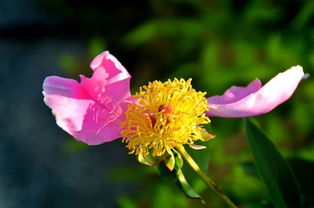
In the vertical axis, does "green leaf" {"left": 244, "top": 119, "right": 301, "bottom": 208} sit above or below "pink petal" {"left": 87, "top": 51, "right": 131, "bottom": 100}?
below

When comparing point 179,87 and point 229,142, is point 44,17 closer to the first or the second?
point 229,142

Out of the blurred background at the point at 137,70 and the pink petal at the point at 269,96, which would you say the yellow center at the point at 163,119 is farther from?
the blurred background at the point at 137,70

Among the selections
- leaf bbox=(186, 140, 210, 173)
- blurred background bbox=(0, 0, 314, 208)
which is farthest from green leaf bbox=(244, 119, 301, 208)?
blurred background bbox=(0, 0, 314, 208)

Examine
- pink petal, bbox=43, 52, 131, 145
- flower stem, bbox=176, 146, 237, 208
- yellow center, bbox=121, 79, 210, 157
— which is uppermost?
pink petal, bbox=43, 52, 131, 145

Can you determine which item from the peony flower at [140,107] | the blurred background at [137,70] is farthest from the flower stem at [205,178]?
the blurred background at [137,70]

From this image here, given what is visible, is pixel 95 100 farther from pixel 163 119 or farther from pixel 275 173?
pixel 275 173

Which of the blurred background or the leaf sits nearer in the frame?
the leaf

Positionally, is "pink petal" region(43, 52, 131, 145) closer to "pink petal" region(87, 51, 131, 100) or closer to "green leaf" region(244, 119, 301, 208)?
"pink petal" region(87, 51, 131, 100)

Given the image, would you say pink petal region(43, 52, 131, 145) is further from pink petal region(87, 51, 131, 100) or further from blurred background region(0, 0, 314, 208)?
blurred background region(0, 0, 314, 208)

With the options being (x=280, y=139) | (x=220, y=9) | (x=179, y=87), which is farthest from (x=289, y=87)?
(x=220, y=9)

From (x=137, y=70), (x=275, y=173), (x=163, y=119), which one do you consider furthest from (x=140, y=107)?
(x=137, y=70)
